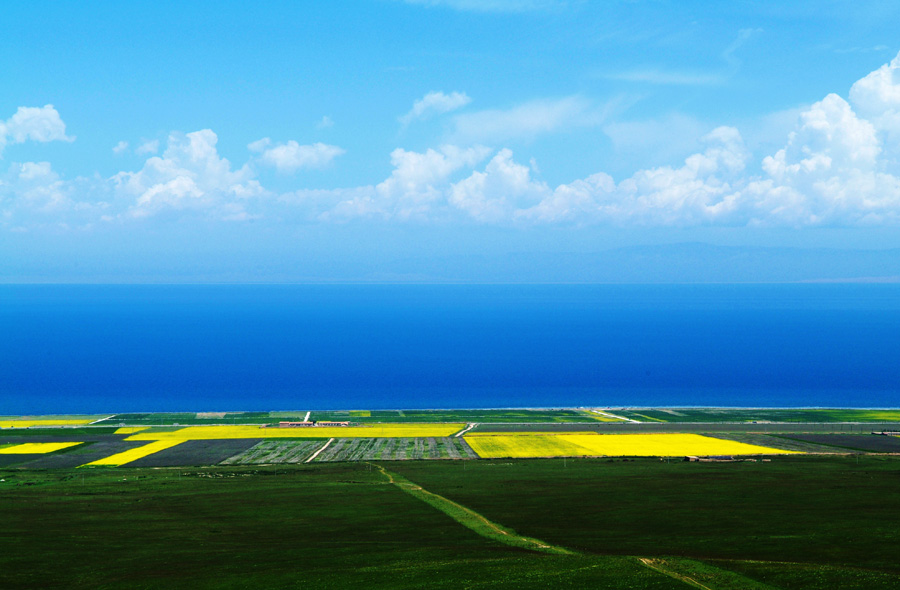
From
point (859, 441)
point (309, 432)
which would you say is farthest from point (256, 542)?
point (859, 441)

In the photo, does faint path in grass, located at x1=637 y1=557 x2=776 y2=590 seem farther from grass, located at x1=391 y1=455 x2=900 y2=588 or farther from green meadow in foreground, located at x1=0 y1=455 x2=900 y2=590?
grass, located at x1=391 y1=455 x2=900 y2=588

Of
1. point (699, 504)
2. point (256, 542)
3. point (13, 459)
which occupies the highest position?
point (13, 459)

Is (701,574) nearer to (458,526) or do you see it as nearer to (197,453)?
(458,526)

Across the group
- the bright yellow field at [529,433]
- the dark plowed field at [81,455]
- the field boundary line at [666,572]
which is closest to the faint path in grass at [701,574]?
the field boundary line at [666,572]

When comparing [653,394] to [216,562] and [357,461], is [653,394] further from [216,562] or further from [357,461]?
[216,562]

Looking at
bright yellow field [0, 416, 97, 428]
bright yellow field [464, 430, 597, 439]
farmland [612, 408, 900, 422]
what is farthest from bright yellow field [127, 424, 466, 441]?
farmland [612, 408, 900, 422]

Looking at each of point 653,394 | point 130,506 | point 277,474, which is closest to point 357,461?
point 277,474
